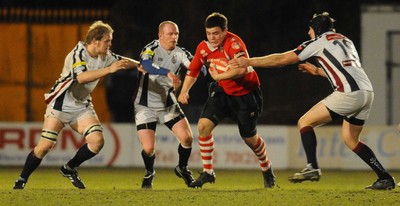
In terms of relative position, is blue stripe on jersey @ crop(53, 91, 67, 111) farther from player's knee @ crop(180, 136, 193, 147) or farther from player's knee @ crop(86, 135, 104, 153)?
player's knee @ crop(180, 136, 193, 147)

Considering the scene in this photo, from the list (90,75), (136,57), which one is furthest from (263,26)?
(90,75)

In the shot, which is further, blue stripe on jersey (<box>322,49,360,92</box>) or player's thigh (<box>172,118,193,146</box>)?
player's thigh (<box>172,118,193,146</box>)

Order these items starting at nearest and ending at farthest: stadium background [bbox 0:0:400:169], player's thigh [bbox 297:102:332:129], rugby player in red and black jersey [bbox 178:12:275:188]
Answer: player's thigh [bbox 297:102:332:129]
rugby player in red and black jersey [bbox 178:12:275:188]
stadium background [bbox 0:0:400:169]

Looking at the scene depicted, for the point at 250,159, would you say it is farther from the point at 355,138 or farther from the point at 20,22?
the point at 355,138

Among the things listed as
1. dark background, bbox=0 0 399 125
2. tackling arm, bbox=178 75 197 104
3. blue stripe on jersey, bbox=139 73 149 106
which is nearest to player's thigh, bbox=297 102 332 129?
tackling arm, bbox=178 75 197 104

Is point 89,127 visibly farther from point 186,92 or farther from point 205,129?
point 205,129

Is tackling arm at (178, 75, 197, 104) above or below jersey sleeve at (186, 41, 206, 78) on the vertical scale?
below

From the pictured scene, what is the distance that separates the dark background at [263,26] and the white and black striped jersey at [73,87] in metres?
10.5

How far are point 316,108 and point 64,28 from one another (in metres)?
9.80

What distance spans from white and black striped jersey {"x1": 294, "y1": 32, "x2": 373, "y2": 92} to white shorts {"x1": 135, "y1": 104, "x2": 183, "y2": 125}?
1.97m

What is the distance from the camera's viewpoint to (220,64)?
1264cm

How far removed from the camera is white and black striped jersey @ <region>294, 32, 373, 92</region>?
466 inches

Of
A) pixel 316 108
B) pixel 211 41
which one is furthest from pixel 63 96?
pixel 316 108

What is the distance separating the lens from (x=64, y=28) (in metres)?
20.9
